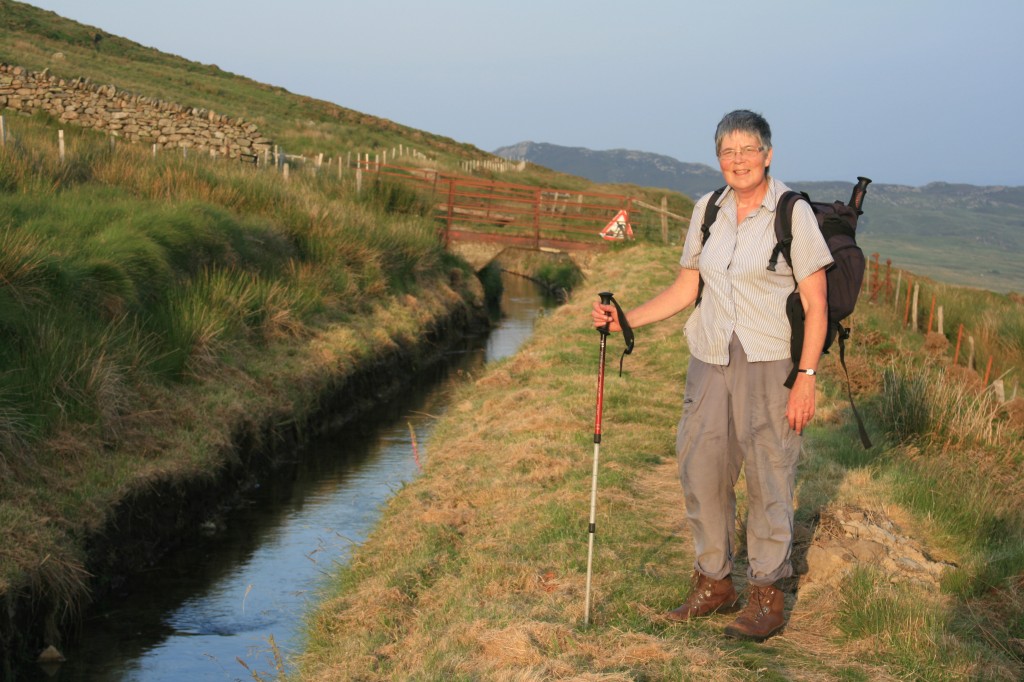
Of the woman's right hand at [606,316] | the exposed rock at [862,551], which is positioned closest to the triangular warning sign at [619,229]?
the exposed rock at [862,551]

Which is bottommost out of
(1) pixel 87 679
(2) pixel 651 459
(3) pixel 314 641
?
(1) pixel 87 679

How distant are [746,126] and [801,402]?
1.19 m

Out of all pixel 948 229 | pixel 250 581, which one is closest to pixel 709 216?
pixel 250 581

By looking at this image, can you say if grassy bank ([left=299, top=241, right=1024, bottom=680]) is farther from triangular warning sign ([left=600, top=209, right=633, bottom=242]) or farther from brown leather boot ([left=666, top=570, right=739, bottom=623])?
triangular warning sign ([left=600, top=209, right=633, bottom=242])

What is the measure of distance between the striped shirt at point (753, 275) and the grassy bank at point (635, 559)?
1363 mm

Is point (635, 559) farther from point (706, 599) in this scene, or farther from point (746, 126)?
point (746, 126)

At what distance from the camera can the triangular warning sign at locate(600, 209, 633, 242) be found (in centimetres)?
3084

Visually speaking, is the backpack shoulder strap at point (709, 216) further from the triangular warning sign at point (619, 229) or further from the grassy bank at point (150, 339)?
the triangular warning sign at point (619, 229)

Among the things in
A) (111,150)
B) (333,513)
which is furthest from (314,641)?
(111,150)

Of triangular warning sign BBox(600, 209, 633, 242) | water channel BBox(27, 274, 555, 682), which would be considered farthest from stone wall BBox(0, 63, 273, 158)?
water channel BBox(27, 274, 555, 682)

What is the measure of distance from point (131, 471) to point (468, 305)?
669 inches

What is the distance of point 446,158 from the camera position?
220 feet

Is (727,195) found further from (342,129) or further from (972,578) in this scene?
(342,129)

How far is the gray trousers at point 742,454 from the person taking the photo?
202 inches
